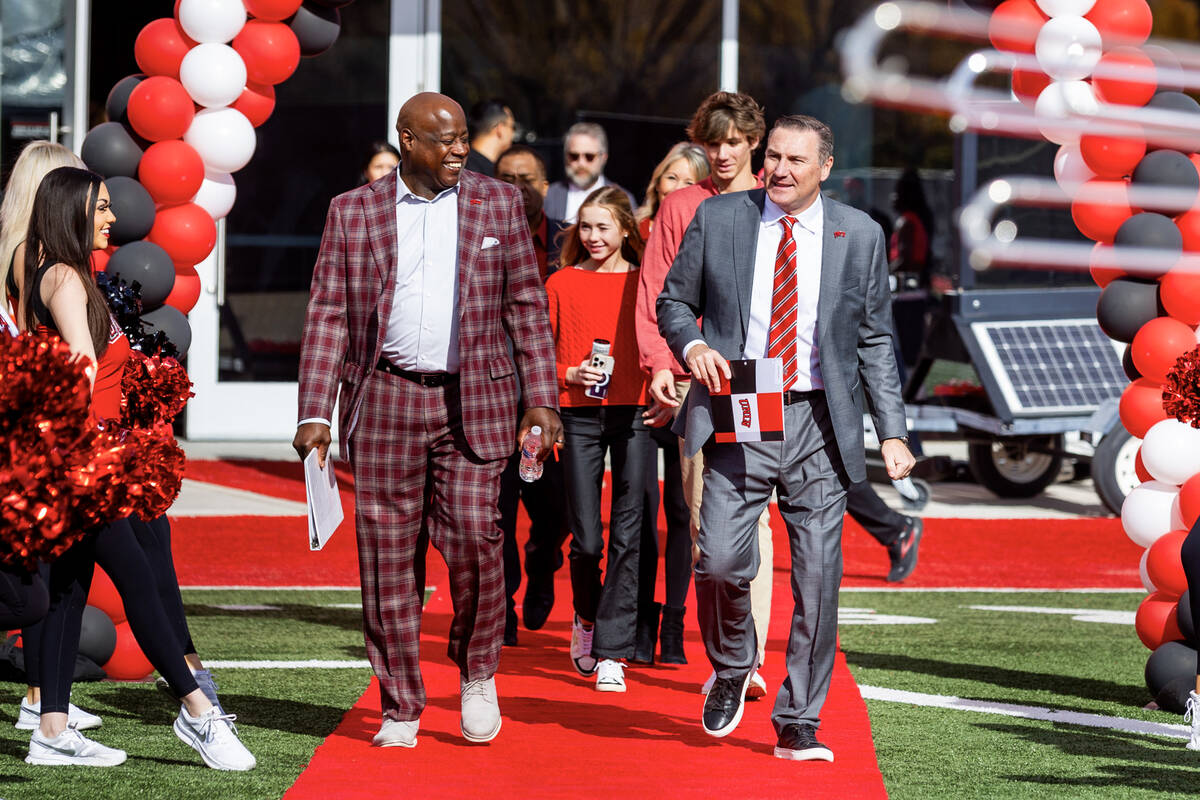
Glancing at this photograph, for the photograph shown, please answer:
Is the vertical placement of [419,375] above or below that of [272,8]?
below

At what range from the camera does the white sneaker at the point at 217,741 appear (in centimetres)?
493

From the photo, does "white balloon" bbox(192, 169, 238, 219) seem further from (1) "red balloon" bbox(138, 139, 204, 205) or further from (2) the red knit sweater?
(2) the red knit sweater

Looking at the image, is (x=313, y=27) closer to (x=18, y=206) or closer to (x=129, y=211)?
(x=129, y=211)

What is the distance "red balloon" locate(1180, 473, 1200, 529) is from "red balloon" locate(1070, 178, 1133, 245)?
873 millimetres

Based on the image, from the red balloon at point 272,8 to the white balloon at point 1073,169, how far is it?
9.79ft

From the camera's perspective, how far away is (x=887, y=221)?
1477cm

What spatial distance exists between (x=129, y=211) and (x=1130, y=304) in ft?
11.6

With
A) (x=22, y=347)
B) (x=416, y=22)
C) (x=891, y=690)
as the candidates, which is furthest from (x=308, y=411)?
(x=416, y=22)

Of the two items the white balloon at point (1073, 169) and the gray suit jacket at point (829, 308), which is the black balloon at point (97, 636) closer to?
the gray suit jacket at point (829, 308)

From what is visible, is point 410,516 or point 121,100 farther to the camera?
point 121,100

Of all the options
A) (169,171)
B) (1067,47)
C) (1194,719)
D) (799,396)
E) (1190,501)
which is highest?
(1067,47)

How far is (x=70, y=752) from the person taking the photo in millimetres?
4965

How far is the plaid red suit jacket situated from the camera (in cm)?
514

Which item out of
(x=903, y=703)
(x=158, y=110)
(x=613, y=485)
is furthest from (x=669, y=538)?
(x=158, y=110)
